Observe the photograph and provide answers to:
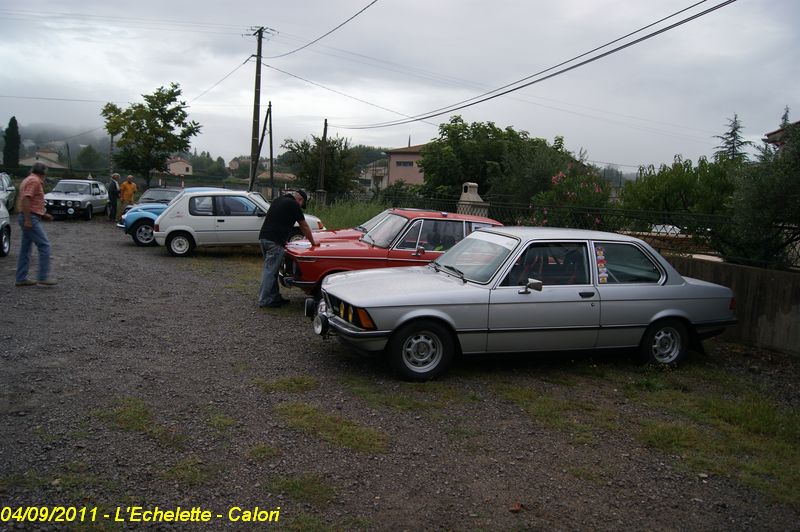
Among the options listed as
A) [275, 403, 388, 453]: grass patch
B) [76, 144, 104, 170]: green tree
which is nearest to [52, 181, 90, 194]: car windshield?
[275, 403, 388, 453]: grass patch

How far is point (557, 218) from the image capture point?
1250 centimetres

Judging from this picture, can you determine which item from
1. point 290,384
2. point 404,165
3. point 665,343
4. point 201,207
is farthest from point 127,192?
point 404,165

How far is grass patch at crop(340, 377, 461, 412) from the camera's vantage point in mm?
5715

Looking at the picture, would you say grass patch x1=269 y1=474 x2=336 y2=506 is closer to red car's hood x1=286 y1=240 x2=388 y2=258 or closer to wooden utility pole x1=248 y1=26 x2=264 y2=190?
red car's hood x1=286 y1=240 x2=388 y2=258

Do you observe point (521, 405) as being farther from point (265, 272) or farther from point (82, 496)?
point (265, 272)

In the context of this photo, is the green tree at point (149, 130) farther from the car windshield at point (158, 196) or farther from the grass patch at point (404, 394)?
the grass patch at point (404, 394)

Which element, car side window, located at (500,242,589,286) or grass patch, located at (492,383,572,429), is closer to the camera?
grass patch, located at (492,383,572,429)

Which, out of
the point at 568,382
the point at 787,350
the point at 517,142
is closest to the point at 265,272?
the point at 568,382

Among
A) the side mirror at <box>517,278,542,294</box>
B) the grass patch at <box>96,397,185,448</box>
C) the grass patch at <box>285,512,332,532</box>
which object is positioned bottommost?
the grass patch at <box>285,512,332,532</box>

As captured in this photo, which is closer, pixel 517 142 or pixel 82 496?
pixel 82 496

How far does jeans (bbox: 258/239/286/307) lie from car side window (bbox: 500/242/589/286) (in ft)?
13.3

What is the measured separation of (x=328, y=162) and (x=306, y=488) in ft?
108

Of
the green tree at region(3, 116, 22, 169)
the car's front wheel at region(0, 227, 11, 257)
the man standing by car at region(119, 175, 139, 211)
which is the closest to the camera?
the car's front wheel at region(0, 227, 11, 257)

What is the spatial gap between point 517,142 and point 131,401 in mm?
33874
